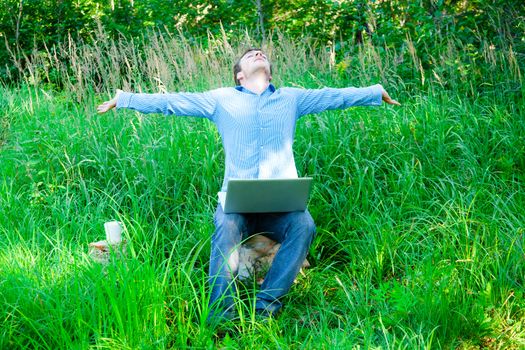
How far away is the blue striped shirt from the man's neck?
3 cm

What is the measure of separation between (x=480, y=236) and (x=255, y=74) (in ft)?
4.88

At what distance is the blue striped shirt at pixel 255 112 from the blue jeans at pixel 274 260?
0.26 meters

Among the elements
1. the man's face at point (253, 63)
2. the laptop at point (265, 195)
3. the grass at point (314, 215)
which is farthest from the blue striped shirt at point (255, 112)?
the grass at point (314, 215)

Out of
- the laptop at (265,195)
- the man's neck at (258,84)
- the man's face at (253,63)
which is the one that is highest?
the man's face at (253,63)

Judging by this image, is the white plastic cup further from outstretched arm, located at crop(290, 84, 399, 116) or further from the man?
outstretched arm, located at crop(290, 84, 399, 116)

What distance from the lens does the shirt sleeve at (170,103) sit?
3740 mm

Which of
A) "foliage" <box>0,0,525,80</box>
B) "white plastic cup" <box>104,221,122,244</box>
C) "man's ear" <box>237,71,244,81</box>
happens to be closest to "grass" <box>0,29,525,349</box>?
"white plastic cup" <box>104,221,122,244</box>

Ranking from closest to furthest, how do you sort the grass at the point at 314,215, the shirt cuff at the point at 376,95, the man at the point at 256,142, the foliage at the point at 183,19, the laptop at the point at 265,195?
the grass at the point at 314,215 → the laptop at the point at 265,195 → the man at the point at 256,142 → the shirt cuff at the point at 376,95 → the foliage at the point at 183,19

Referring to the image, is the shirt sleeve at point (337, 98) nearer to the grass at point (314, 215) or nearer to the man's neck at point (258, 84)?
the man's neck at point (258, 84)

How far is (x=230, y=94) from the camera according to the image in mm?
3836

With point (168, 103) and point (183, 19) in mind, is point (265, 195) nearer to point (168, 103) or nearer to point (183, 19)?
point (168, 103)

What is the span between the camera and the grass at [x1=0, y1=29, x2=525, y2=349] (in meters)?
3.03

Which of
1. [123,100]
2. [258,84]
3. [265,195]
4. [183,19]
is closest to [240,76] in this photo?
[258,84]

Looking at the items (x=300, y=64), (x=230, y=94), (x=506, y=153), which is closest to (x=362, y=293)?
(x=230, y=94)
